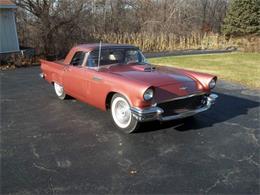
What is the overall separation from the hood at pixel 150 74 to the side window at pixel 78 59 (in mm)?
781

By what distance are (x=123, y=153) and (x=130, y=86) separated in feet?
3.66

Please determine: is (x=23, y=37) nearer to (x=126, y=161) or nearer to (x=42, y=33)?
(x=42, y=33)

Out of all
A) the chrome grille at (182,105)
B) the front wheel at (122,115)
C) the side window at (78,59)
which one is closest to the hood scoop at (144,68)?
the front wheel at (122,115)

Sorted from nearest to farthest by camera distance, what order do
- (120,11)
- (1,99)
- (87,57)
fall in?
(87,57) → (1,99) → (120,11)

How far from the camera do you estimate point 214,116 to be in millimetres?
6129

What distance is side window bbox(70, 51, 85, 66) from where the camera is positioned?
20.9 feet

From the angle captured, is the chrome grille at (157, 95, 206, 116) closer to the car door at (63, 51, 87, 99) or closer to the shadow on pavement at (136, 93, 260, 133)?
the shadow on pavement at (136, 93, 260, 133)

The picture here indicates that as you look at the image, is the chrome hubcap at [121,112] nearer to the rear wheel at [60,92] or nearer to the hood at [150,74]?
the hood at [150,74]

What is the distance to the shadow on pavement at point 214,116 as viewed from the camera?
18.0ft

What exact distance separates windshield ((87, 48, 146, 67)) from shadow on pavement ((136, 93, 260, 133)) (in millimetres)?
1523

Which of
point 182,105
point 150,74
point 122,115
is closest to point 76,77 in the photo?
point 122,115

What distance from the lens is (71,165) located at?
408 cm

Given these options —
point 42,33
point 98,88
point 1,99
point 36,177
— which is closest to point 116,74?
point 98,88

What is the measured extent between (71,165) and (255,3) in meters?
30.0
